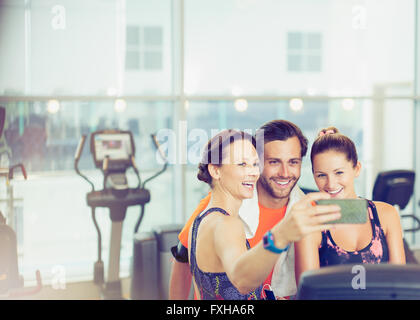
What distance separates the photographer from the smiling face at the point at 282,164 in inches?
46.1

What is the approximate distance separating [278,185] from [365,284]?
44cm

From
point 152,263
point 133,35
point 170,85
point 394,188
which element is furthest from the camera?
point 133,35

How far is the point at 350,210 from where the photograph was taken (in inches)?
32.7

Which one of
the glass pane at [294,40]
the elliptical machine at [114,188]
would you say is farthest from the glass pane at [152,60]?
the glass pane at [294,40]

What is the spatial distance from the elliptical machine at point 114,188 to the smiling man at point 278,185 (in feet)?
6.61

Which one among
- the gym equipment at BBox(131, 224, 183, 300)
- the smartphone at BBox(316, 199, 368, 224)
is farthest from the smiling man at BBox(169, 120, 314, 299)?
the gym equipment at BBox(131, 224, 183, 300)

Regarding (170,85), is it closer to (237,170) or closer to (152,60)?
(152,60)

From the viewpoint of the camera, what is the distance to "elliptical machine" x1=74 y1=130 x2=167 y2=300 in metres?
3.16

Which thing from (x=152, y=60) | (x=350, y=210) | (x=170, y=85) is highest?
(x=152, y=60)

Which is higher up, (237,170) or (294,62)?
(294,62)

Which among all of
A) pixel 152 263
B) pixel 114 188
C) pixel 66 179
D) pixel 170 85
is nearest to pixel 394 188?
pixel 152 263

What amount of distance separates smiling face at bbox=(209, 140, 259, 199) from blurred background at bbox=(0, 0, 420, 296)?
2.16m

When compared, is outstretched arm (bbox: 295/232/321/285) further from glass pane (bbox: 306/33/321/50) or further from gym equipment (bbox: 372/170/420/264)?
glass pane (bbox: 306/33/321/50)
